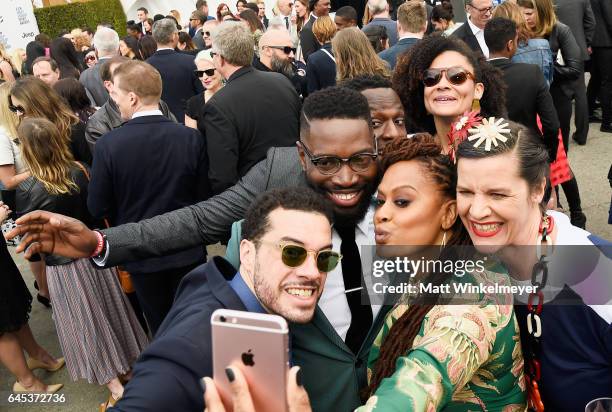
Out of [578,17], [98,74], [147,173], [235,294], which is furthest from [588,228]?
[98,74]

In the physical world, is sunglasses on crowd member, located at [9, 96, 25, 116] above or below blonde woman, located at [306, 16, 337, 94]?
above

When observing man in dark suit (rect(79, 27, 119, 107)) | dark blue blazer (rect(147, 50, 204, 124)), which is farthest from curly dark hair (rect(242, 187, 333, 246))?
man in dark suit (rect(79, 27, 119, 107))

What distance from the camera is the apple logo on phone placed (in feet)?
4.33

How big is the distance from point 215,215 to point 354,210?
651 millimetres

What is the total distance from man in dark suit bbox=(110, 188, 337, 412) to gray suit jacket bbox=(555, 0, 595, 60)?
5860 mm

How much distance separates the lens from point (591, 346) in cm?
172

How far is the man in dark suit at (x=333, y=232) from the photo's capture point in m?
1.88

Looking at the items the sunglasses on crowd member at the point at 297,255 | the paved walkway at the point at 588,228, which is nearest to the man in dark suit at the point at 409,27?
the paved walkway at the point at 588,228

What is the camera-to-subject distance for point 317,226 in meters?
1.85

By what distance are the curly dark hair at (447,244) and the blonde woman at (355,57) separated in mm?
2825

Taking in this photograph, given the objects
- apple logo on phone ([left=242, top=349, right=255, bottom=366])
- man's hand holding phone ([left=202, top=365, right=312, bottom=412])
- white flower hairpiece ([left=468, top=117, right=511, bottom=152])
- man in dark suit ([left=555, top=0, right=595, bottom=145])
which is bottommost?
man in dark suit ([left=555, top=0, right=595, bottom=145])

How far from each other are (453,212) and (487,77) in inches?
61.9

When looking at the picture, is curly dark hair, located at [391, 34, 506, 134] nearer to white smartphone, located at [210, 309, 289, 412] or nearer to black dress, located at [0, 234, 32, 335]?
white smartphone, located at [210, 309, 289, 412]

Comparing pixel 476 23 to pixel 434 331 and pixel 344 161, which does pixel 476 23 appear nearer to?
pixel 344 161
